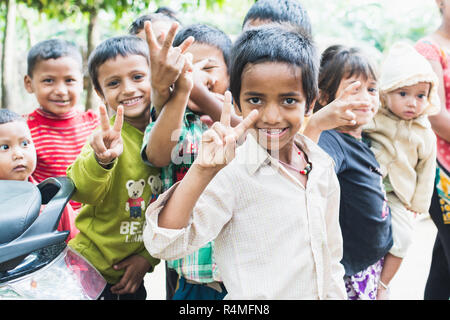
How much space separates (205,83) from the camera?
5.47ft

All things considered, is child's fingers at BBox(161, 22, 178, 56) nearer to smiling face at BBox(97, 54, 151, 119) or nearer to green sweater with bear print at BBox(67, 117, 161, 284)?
smiling face at BBox(97, 54, 151, 119)

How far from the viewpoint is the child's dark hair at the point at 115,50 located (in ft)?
5.53

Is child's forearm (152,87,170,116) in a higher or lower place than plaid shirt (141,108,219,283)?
higher

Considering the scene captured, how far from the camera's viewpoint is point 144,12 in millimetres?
4926

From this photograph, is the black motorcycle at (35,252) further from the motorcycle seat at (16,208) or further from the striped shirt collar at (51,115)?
the striped shirt collar at (51,115)

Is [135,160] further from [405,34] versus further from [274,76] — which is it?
[405,34]

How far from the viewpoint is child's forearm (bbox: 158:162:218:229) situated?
1117 mm

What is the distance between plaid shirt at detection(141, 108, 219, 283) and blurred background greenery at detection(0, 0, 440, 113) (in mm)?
3033

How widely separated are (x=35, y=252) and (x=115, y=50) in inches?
31.7

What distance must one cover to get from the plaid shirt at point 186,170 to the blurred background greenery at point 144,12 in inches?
119

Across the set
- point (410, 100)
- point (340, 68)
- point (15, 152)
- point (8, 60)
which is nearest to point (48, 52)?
point (15, 152)

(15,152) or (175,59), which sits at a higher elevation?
(175,59)

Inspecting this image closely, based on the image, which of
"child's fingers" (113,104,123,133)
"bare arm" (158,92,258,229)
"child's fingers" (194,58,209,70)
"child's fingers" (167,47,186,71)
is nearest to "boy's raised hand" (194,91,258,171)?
"bare arm" (158,92,258,229)

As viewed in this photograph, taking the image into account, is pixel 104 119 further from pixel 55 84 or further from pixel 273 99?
pixel 55 84
